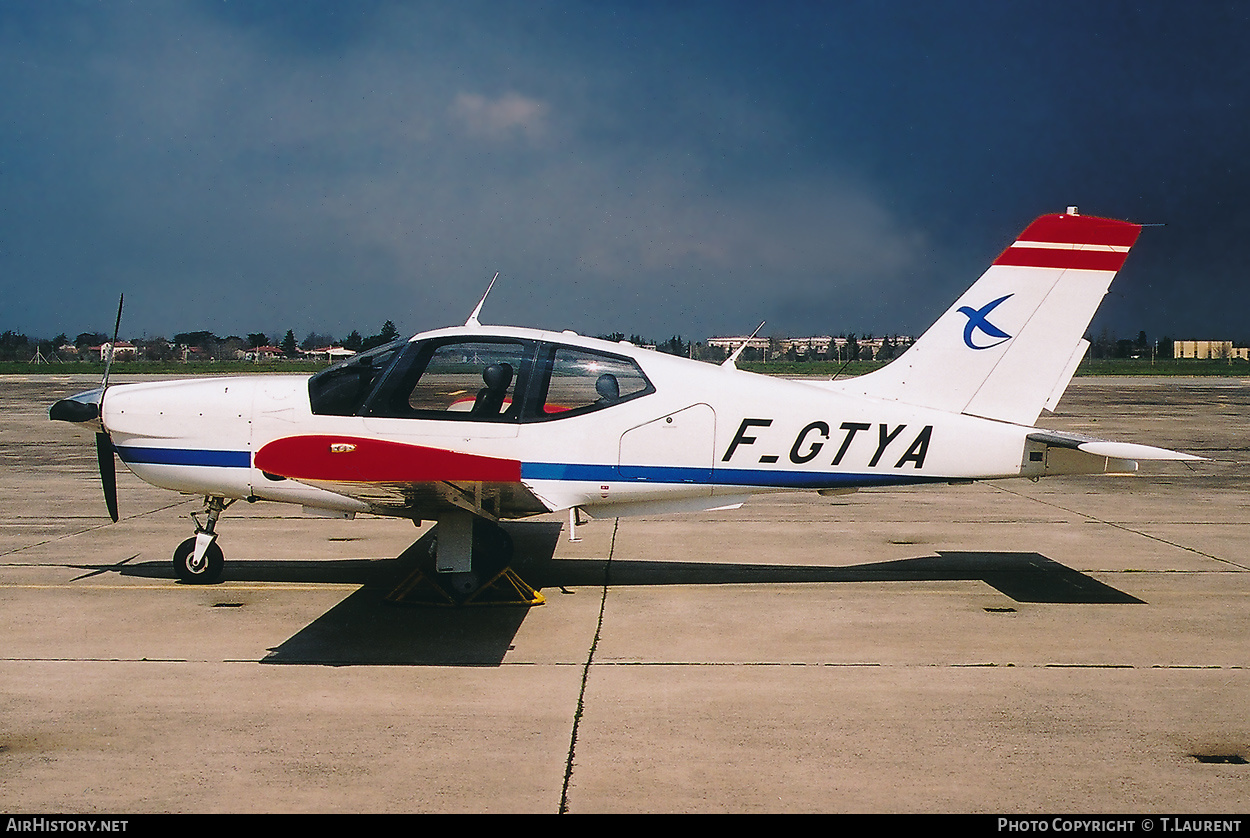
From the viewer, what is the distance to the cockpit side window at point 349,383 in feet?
24.8

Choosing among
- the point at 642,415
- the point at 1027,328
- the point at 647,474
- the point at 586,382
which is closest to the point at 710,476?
the point at 647,474

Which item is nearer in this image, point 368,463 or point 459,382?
point 368,463

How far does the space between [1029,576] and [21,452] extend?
Answer: 718 inches

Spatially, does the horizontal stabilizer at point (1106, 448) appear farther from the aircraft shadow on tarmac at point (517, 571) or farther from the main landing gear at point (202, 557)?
the main landing gear at point (202, 557)

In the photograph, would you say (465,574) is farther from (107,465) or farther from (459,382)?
(107,465)

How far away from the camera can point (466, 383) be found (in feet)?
25.1

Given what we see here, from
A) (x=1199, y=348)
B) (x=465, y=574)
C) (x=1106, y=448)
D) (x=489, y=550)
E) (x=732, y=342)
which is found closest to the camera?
(x=1106, y=448)

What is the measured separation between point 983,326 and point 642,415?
9.63ft

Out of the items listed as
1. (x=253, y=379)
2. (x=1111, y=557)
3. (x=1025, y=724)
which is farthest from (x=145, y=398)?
(x=1111, y=557)

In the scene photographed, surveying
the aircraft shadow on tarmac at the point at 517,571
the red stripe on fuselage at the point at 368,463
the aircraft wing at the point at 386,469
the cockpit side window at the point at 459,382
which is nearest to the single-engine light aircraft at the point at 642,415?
the cockpit side window at the point at 459,382

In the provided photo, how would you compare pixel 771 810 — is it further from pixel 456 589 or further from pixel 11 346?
pixel 11 346

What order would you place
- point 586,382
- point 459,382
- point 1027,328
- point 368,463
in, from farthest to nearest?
point 1027,328 → point 586,382 → point 459,382 → point 368,463

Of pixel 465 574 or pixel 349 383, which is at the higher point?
pixel 349 383
